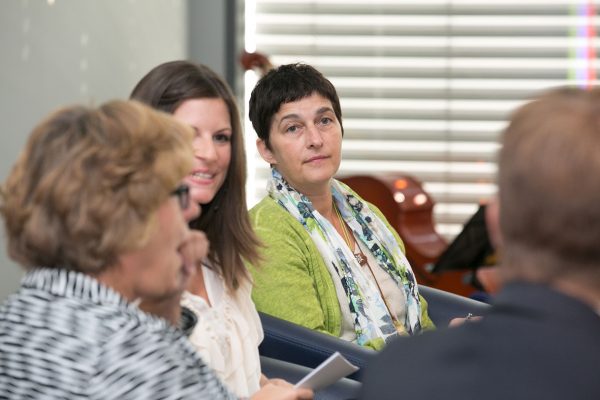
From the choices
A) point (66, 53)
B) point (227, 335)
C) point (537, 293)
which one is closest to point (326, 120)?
point (227, 335)

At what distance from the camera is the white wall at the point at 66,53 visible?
3.81 m

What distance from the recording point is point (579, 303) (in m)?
1.36

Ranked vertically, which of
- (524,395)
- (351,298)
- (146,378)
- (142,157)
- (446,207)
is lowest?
(446,207)

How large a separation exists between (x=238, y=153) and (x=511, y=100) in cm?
405

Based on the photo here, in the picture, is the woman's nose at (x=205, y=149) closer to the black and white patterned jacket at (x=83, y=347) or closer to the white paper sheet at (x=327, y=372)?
the white paper sheet at (x=327, y=372)

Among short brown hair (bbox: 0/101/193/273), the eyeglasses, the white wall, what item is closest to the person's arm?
the white wall

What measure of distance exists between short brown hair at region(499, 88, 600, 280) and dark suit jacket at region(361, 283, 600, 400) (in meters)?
0.05

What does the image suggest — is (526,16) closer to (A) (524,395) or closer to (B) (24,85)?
(B) (24,85)

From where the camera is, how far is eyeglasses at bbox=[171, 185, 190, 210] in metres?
1.76

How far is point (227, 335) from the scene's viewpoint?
262cm

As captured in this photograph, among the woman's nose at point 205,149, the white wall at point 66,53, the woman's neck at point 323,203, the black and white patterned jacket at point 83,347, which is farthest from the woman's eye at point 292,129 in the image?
the black and white patterned jacket at point 83,347

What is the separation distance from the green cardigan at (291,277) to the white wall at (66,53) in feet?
2.45

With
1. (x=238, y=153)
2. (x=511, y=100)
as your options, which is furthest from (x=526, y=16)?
(x=238, y=153)

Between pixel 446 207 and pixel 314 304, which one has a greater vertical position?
pixel 314 304
